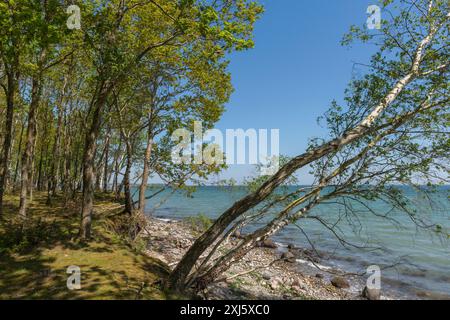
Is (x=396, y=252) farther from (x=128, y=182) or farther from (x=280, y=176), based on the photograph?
(x=280, y=176)

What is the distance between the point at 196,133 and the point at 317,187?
8.95 m

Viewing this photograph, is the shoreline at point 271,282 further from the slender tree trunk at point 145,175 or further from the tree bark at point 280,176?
the slender tree trunk at point 145,175

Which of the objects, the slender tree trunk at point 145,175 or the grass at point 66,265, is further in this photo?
the slender tree trunk at point 145,175

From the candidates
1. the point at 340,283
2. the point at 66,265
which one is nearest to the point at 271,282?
the point at 340,283

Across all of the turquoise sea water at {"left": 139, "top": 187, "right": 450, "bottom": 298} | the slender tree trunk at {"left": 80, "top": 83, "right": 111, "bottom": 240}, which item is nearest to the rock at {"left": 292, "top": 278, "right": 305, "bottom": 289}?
the turquoise sea water at {"left": 139, "top": 187, "right": 450, "bottom": 298}

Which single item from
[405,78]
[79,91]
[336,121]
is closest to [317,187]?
[336,121]

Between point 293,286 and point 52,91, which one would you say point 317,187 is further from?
point 52,91

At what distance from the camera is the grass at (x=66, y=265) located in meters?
7.42

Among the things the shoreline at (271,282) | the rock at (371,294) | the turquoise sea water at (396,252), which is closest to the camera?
the turquoise sea water at (396,252)

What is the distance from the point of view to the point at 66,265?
8.92 meters

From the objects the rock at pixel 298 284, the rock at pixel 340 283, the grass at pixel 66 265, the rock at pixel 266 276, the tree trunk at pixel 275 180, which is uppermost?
the tree trunk at pixel 275 180

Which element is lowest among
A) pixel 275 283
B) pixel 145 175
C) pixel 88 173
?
pixel 275 283

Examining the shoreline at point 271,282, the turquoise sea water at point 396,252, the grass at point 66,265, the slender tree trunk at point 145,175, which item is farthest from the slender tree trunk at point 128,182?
the grass at point 66,265
